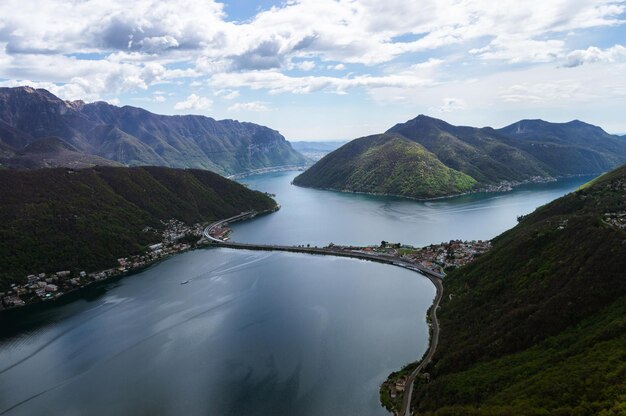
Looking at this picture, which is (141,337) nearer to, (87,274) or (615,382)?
(87,274)

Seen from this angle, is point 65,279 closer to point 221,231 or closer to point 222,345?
point 222,345

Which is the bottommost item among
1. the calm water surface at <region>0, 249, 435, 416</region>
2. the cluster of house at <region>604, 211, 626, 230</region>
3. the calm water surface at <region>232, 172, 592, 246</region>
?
the calm water surface at <region>0, 249, 435, 416</region>

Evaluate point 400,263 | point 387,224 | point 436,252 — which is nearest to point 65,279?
point 400,263

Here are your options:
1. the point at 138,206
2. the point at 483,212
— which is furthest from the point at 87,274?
the point at 483,212

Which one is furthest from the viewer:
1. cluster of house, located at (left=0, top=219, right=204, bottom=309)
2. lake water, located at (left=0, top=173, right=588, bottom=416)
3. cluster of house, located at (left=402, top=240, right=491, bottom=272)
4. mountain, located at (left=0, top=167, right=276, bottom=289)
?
mountain, located at (left=0, top=167, right=276, bottom=289)

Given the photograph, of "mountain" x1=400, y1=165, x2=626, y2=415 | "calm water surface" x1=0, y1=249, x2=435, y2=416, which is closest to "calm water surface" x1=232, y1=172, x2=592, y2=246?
"calm water surface" x1=0, y1=249, x2=435, y2=416

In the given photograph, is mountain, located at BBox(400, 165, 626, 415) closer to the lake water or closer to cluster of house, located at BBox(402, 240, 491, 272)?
the lake water
